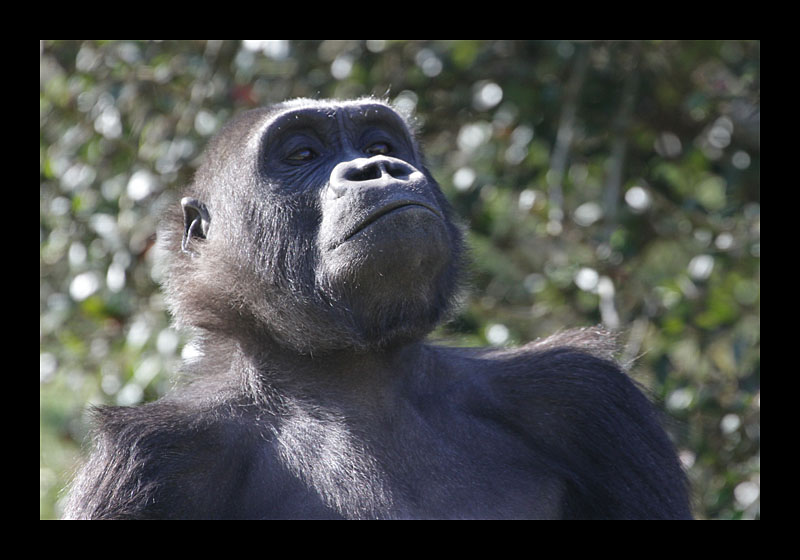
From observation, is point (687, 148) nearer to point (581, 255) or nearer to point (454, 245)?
point (581, 255)

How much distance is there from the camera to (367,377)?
3.22 meters

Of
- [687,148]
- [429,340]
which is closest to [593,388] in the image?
[429,340]

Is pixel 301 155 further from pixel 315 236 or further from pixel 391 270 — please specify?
pixel 391 270

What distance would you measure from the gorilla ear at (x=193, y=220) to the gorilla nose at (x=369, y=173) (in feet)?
2.05

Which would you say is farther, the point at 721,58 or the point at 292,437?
the point at 721,58

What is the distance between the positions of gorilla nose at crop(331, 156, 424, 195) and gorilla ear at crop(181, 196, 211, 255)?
624 mm

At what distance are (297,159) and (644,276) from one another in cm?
276

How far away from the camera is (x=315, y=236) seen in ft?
10.3

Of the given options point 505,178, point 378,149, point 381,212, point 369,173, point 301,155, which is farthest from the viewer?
point 505,178

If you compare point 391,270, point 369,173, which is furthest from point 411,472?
point 369,173

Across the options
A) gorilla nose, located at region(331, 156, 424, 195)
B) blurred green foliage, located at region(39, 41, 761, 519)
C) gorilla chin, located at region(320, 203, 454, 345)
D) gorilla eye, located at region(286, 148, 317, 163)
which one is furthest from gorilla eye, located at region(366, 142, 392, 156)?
blurred green foliage, located at region(39, 41, 761, 519)

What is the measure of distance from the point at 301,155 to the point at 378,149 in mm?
292

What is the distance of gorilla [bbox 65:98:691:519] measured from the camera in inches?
116

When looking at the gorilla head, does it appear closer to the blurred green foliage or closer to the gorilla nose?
the gorilla nose
